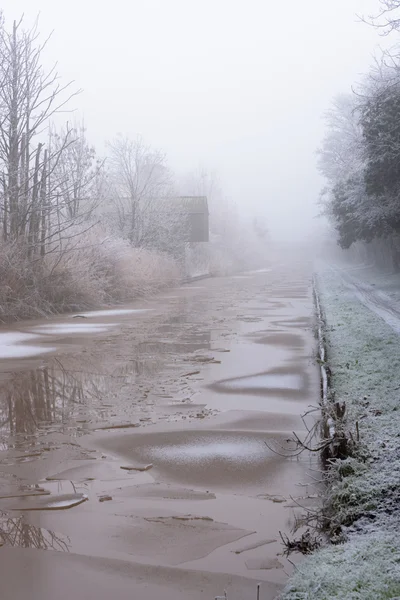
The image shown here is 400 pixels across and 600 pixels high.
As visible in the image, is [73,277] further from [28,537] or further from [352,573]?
[352,573]

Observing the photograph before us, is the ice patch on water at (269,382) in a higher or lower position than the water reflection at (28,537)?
higher

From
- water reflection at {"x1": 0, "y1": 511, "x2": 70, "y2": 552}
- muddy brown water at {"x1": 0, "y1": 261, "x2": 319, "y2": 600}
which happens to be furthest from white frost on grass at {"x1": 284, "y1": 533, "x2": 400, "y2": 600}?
water reflection at {"x1": 0, "y1": 511, "x2": 70, "y2": 552}

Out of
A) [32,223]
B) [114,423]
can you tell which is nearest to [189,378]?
[114,423]

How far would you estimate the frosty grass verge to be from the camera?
3.30m

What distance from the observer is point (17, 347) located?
12.6 meters

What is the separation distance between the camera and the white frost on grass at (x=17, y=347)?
11.7 meters

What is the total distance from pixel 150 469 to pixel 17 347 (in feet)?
25.2

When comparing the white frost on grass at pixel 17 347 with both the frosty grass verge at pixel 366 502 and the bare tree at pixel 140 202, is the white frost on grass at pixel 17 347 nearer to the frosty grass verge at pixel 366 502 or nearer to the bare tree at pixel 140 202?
the frosty grass verge at pixel 366 502

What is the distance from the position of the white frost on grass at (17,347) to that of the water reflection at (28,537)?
733 centimetres

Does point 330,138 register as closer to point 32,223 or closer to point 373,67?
point 373,67

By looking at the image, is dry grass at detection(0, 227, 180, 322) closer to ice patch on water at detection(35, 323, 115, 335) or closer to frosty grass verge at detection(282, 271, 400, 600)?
ice patch on water at detection(35, 323, 115, 335)

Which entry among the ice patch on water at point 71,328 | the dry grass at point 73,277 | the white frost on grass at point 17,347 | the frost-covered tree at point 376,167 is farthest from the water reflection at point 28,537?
the frost-covered tree at point 376,167

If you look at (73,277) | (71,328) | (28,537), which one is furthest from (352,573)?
(73,277)

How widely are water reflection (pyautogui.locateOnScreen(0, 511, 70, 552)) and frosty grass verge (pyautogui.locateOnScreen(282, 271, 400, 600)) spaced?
1.48m
